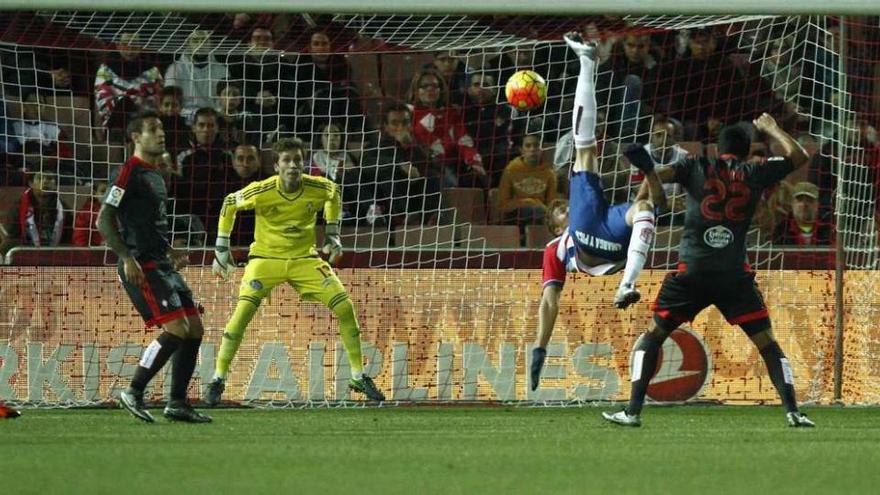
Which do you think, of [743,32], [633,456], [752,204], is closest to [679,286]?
[752,204]

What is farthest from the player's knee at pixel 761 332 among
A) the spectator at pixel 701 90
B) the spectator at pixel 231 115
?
the spectator at pixel 231 115

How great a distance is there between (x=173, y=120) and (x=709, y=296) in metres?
6.00

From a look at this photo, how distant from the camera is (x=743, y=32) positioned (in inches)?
552

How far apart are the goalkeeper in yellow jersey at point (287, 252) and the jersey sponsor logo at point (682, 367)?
2.47 m

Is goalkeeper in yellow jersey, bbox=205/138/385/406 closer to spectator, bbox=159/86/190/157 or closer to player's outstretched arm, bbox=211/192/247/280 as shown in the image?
Result: player's outstretched arm, bbox=211/192/247/280

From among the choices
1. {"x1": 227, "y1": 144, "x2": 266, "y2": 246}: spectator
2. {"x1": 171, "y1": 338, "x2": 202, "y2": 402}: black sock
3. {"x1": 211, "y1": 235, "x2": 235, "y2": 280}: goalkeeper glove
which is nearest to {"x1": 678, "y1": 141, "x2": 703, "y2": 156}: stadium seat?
{"x1": 227, "y1": 144, "x2": 266, "y2": 246}: spectator

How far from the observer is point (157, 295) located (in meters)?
10.5

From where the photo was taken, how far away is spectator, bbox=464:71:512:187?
14500 millimetres

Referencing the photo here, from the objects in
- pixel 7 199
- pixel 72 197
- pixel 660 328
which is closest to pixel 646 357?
pixel 660 328

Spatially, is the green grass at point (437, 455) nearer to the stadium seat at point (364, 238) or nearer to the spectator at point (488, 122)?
the stadium seat at point (364, 238)

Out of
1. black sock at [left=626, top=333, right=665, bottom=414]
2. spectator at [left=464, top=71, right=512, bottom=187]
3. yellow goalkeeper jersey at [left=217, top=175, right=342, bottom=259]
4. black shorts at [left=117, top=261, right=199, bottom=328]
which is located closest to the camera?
black sock at [left=626, top=333, right=665, bottom=414]

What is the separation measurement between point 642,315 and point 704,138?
222cm

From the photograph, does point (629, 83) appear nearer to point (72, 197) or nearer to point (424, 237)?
point (424, 237)

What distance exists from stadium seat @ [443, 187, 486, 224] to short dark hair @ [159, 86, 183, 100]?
2.52 meters
